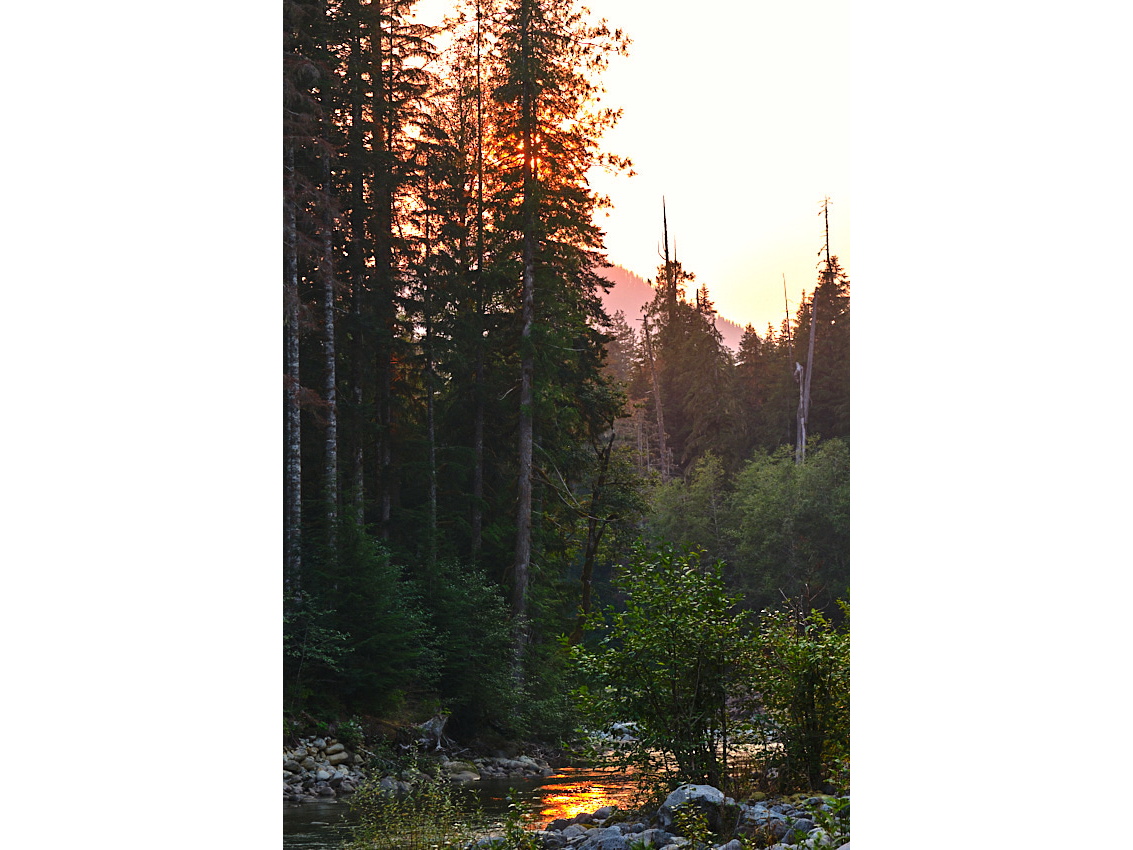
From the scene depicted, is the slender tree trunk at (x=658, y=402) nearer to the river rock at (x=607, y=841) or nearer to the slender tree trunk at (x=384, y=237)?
the slender tree trunk at (x=384, y=237)

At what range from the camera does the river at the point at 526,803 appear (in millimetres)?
4043

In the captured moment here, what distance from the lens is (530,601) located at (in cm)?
459

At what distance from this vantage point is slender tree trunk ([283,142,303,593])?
4.73m

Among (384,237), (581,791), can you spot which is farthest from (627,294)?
(581,791)

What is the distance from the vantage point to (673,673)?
383cm

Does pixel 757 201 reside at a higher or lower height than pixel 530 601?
higher

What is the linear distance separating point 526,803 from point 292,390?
7.62ft

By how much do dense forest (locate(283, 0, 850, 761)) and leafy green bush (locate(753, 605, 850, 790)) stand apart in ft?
1.92

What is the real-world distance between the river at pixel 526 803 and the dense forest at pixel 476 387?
0.30m

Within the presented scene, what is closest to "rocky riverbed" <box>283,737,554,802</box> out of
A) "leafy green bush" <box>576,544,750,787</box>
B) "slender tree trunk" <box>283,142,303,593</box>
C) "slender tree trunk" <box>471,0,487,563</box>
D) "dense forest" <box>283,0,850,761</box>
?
"dense forest" <box>283,0,850,761</box>
